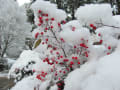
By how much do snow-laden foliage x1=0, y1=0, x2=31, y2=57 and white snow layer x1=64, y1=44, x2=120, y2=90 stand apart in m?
15.1

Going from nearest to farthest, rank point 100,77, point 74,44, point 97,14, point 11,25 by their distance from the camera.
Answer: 1. point 100,77
2. point 97,14
3. point 74,44
4. point 11,25

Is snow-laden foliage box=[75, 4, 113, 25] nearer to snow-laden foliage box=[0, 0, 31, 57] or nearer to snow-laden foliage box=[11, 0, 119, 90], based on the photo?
snow-laden foliage box=[11, 0, 119, 90]

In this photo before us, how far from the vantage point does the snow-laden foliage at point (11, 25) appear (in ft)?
50.8

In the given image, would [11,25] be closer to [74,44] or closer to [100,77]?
[74,44]

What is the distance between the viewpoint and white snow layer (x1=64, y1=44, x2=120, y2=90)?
129cm

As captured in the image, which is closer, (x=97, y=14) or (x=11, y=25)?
Answer: (x=97, y=14)

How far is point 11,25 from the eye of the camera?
15.7 metres

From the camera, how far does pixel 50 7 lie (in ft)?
7.51

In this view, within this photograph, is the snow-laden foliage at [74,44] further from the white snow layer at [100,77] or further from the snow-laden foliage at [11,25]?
the snow-laden foliage at [11,25]

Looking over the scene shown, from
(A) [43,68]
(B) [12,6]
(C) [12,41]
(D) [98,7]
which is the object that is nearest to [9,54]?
(C) [12,41]

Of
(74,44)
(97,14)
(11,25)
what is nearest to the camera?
(97,14)

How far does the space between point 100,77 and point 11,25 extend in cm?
1596

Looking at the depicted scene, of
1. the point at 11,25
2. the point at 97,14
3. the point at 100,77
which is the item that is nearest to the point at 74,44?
the point at 97,14

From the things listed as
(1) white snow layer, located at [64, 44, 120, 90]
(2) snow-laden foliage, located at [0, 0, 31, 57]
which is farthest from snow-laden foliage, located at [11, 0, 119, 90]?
(2) snow-laden foliage, located at [0, 0, 31, 57]
